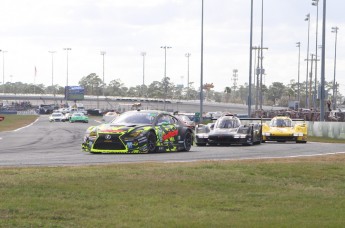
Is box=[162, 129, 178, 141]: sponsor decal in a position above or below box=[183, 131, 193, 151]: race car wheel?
above

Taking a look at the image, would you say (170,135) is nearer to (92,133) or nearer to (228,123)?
(92,133)

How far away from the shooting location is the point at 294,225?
9.00 meters

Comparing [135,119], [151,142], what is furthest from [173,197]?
[135,119]

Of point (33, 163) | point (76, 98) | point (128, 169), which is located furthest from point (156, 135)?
point (76, 98)

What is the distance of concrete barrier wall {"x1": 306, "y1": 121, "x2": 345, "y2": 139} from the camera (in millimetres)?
41162

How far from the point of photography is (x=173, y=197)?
10.9m

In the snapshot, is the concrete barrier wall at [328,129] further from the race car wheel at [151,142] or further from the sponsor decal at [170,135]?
the race car wheel at [151,142]

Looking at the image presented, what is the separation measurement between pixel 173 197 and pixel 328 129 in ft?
107

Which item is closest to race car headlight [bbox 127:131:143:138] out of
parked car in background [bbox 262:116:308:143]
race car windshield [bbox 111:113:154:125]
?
race car windshield [bbox 111:113:154:125]

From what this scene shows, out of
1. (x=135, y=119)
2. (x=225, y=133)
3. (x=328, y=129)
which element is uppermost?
(x=135, y=119)

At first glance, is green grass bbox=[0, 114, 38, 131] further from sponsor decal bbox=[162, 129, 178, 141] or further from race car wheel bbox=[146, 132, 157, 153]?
race car wheel bbox=[146, 132, 157, 153]

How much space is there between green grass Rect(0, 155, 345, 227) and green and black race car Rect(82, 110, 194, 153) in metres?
7.49

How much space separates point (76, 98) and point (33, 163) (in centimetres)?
15883

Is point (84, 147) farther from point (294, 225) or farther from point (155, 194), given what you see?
point (294, 225)
